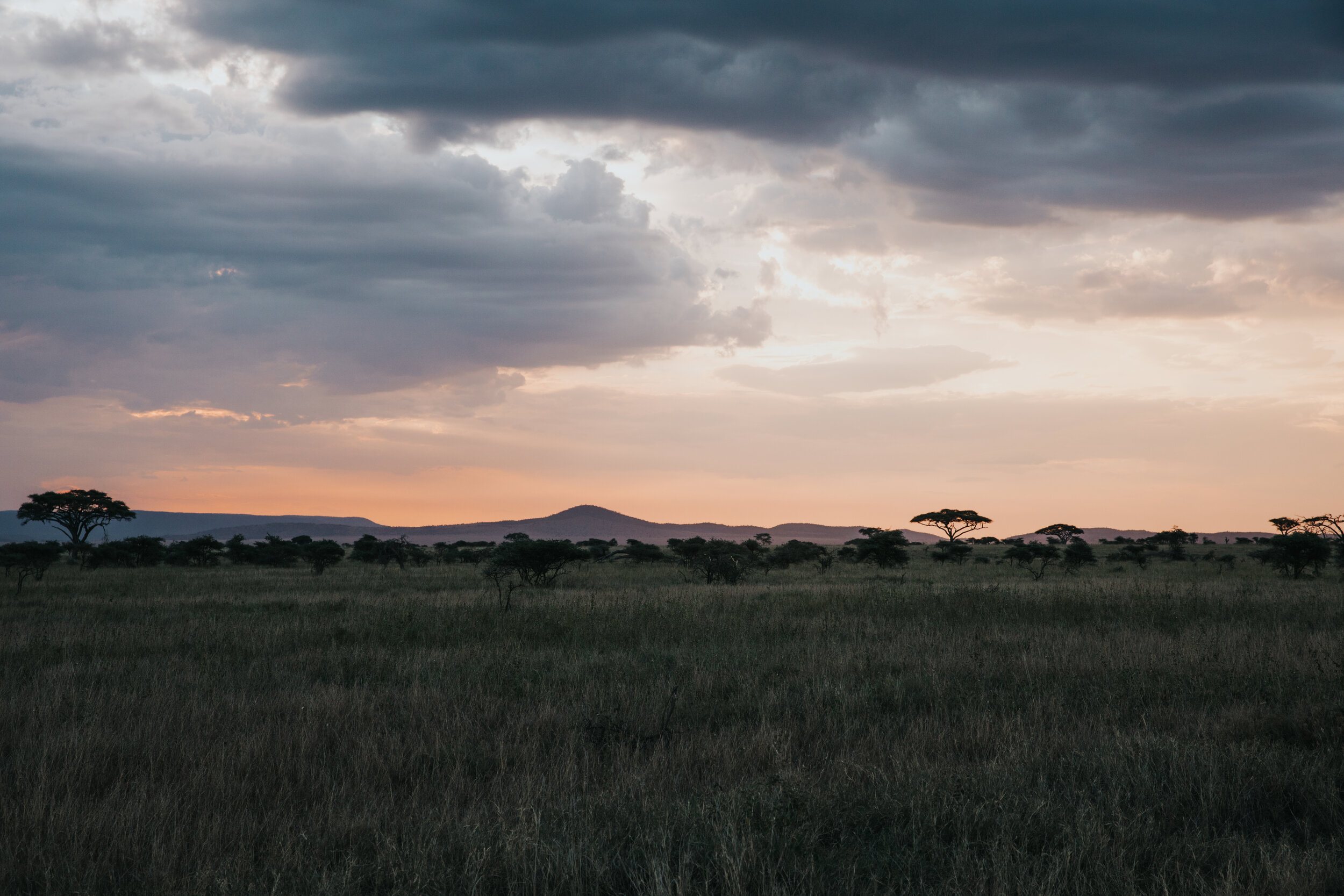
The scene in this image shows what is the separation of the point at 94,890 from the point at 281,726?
124 inches

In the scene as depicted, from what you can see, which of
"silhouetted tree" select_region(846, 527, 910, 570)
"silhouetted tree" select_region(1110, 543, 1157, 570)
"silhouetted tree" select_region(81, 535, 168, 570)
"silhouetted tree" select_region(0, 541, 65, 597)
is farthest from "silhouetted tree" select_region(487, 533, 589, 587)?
"silhouetted tree" select_region(1110, 543, 1157, 570)

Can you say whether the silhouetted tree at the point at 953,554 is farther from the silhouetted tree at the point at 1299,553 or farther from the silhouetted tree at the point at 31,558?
the silhouetted tree at the point at 31,558

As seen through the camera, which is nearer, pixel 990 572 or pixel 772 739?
pixel 772 739

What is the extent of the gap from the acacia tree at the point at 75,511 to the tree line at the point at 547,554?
9 centimetres

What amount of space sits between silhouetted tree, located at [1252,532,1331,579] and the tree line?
0.17 ft

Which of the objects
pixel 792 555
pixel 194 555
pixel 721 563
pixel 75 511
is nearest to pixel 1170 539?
pixel 792 555

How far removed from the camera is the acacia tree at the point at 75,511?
2640 inches

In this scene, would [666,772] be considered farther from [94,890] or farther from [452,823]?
[94,890]

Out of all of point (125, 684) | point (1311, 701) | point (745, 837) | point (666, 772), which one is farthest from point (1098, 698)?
point (125, 684)

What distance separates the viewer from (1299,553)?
3216 cm

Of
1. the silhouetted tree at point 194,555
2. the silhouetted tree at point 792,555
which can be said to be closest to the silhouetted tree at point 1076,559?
the silhouetted tree at point 792,555

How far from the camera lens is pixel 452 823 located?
505cm

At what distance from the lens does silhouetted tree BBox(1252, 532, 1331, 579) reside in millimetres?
32062

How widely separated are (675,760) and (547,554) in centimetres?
2180
